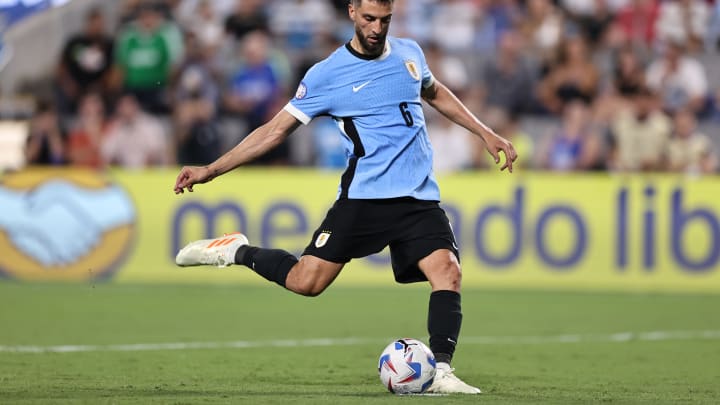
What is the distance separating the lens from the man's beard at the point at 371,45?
24.1 feet

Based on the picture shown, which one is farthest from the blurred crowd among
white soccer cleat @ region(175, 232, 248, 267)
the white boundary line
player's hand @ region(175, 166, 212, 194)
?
player's hand @ region(175, 166, 212, 194)

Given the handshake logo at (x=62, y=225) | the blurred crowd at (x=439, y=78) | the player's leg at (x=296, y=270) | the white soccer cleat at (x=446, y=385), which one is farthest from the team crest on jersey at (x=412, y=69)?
the blurred crowd at (x=439, y=78)

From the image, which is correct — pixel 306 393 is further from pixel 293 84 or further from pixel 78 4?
pixel 78 4

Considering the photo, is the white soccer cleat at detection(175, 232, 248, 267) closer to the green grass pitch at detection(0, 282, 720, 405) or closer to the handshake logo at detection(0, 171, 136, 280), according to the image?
the green grass pitch at detection(0, 282, 720, 405)

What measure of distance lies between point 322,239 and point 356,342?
2995mm

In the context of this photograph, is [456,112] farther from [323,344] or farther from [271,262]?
[323,344]

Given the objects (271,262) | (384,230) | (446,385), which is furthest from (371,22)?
(446,385)

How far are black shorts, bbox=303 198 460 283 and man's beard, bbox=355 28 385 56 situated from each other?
86cm

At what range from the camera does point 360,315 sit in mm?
12617

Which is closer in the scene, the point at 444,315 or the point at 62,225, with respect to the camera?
the point at 444,315

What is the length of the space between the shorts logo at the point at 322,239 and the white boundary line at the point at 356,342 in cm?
252

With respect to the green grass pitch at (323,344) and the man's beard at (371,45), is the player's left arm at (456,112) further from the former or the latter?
the green grass pitch at (323,344)

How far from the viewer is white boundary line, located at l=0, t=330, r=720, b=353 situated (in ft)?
31.5

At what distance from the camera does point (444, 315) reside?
731 cm
